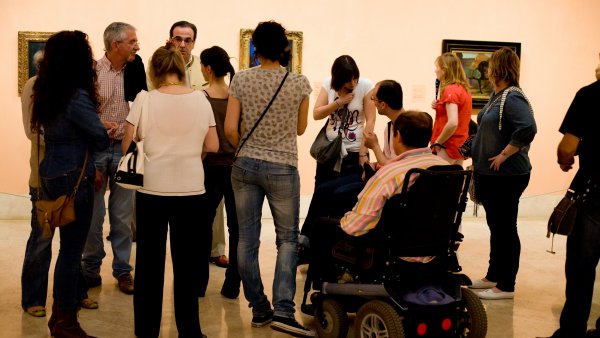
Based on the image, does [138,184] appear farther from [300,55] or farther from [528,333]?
[300,55]

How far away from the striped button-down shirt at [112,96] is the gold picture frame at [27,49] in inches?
121

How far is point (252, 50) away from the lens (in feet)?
28.3

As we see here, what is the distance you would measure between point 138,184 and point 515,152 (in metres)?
2.69

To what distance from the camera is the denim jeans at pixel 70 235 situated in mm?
4289

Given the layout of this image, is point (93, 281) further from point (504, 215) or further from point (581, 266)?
point (581, 266)

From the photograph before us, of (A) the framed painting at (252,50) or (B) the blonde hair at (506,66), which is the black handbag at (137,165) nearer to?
(B) the blonde hair at (506,66)

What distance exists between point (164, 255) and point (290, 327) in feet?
2.85

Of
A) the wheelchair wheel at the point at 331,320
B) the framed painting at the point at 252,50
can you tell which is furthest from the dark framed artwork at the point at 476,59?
the wheelchair wheel at the point at 331,320

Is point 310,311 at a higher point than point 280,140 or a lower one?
lower

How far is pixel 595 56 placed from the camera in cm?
970

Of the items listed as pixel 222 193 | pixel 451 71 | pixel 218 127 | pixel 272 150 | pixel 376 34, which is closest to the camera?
pixel 272 150

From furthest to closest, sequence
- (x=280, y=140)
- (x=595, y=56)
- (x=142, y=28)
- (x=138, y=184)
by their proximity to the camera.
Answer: (x=595, y=56)
(x=142, y=28)
(x=280, y=140)
(x=138, y=184)

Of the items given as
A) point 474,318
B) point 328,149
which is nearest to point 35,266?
point 328,149

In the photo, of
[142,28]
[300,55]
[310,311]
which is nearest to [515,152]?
[310,311]
